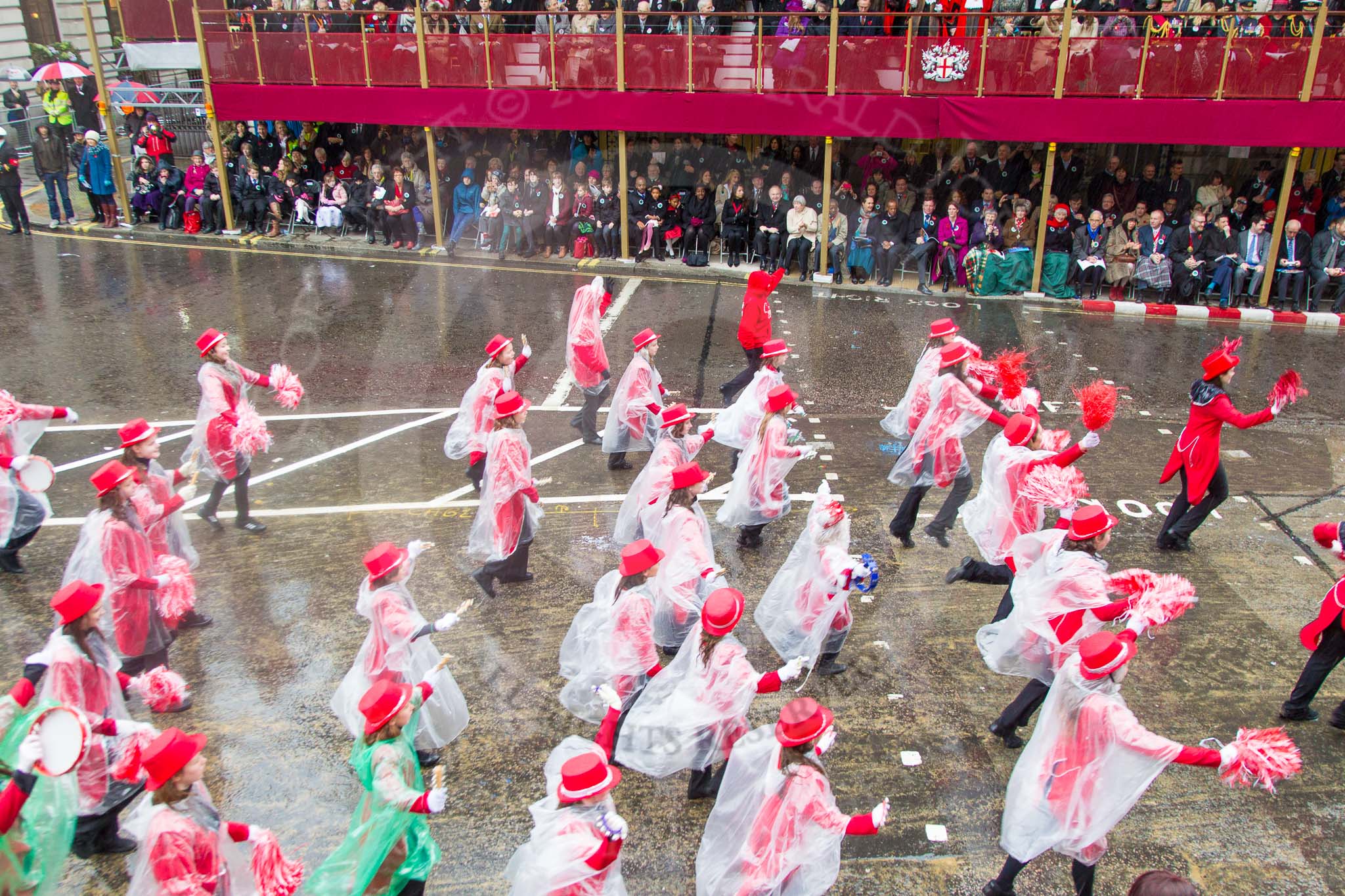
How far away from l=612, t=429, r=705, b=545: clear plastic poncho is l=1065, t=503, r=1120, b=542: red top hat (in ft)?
9.02

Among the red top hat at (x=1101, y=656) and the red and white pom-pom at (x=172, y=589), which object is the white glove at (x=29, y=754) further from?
the red top hat at (x=1101, y=656)

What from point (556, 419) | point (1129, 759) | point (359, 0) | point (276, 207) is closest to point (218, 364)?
point (556, 419)

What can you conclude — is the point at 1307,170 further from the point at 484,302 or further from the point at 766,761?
the point at 766,761

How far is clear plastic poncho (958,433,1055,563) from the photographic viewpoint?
6.93 meters

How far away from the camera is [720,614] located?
4992mm

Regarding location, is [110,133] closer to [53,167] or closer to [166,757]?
[53,167]

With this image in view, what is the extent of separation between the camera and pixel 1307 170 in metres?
17.0

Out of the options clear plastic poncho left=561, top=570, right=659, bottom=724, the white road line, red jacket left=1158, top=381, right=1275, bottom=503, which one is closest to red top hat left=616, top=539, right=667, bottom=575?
clear plastic poncho left=561, top=570, right=659, bottom=724

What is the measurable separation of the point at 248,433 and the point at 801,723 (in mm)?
5621

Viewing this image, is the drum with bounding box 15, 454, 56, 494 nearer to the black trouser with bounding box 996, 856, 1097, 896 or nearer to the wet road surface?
the wet road surface

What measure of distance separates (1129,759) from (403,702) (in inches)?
133

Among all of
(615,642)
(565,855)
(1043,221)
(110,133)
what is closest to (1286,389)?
(615,642)

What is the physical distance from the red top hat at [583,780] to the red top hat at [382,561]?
1.90m

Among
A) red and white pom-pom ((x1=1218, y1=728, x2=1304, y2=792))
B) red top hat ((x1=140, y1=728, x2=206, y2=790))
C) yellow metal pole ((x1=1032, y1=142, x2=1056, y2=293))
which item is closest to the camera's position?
red top hat ((x1=140, y1=728, x2=206, y2=790))
